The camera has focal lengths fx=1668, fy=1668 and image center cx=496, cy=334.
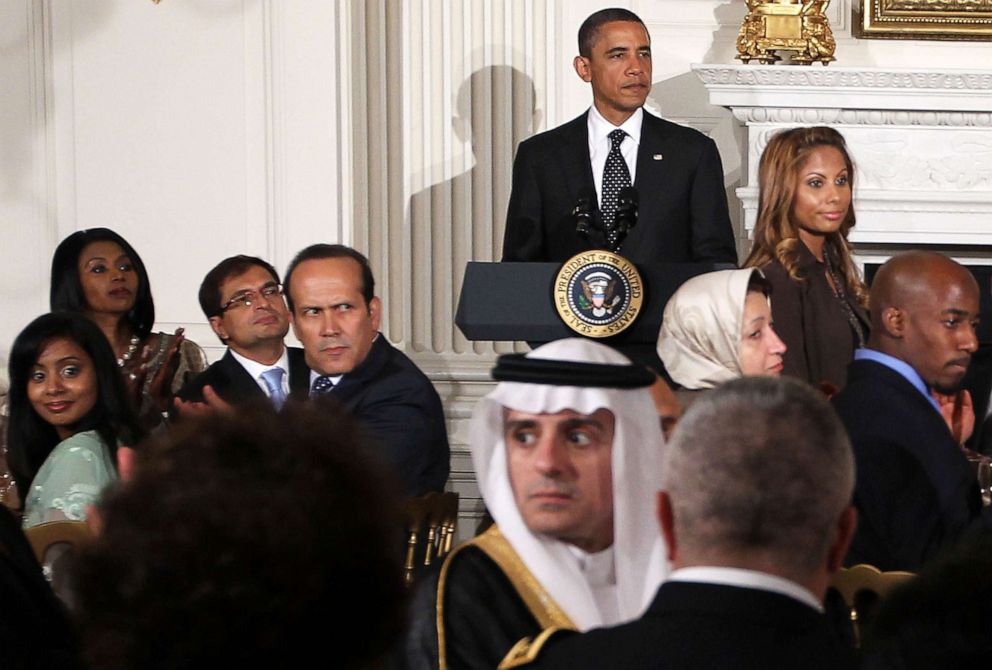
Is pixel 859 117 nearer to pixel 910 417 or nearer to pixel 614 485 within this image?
pixel 910 417

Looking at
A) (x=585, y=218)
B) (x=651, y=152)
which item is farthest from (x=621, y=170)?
(x=585, y=218)

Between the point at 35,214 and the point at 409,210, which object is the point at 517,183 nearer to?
the point at 409,210

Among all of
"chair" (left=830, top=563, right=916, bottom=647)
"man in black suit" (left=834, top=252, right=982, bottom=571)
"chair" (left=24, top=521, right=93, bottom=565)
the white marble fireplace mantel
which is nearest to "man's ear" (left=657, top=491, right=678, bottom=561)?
"chair" (left=830, top=563, right=916, bottom=647)

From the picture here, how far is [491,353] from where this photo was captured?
6.84 meters

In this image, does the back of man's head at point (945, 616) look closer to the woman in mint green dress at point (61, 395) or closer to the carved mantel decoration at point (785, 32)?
the woman in mint green dress at point (61, 395)

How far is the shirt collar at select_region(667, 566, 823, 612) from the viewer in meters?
1.67

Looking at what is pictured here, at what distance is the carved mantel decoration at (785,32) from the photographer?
6516mm

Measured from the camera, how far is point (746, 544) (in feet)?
5.53

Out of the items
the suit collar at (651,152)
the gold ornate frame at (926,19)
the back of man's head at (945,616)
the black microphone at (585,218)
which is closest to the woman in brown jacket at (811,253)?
the black microphone at (585,218)

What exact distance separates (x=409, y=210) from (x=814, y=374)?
2.74 meters

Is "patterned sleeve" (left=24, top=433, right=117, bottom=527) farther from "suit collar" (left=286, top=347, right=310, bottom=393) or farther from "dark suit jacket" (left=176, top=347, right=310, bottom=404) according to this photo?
"suit collar" (left=286, top=347, right=310, bottom=393)

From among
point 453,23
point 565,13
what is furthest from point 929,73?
point 453,23

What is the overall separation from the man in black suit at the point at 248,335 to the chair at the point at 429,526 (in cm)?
131

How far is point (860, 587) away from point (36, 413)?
2.13 meters
